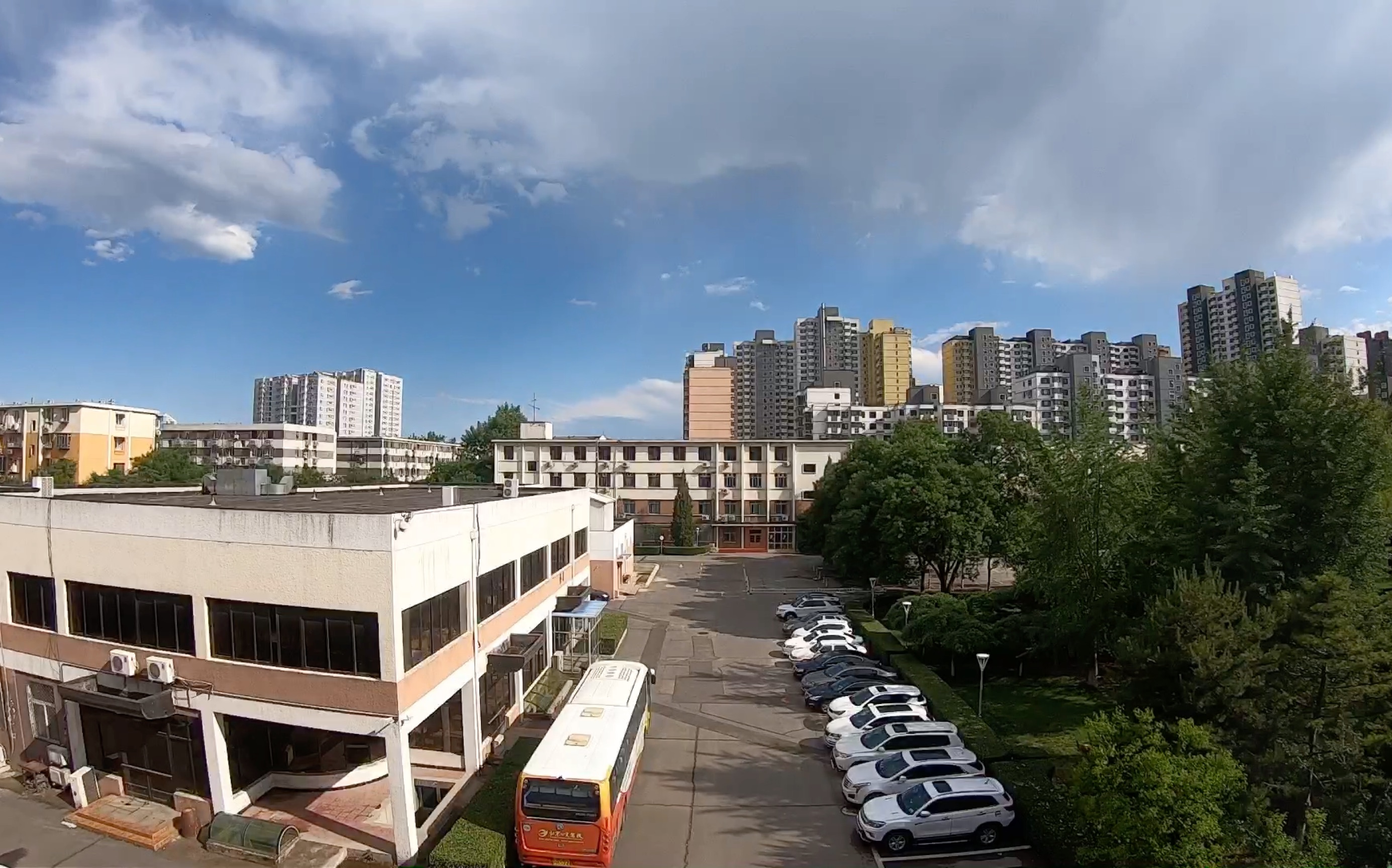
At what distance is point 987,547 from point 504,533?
24.2 meters

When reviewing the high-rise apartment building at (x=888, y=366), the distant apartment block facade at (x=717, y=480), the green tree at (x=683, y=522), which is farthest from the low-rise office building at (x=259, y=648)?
the high-rise apartment building at (x=888, y=366)

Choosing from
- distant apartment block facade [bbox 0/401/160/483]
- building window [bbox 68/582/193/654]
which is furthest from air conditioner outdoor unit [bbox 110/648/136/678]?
distant apartment block facade [bbox 0/401/160/483]

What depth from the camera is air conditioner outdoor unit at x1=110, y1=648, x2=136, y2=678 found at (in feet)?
47.2

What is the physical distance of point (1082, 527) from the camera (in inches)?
847

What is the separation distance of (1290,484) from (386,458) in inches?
4269

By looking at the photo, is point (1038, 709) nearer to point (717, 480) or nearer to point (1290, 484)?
point (1290, 484)

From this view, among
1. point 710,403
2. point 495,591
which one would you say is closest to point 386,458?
point 710,403

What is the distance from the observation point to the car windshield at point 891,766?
1501cm

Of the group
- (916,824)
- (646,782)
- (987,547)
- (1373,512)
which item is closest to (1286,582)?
(1373,512)

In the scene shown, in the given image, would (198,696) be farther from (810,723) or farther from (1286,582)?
(1286,582)

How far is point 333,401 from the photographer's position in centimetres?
15062

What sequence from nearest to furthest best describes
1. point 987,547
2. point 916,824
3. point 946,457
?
point 916,824
point 987,547
point 946,457

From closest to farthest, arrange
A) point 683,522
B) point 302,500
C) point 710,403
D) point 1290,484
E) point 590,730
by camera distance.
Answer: point 590,730 < point 1290,484 < point 302,500 < point 683,522 < point 710,403

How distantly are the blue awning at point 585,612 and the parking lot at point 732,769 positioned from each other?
3.20 meters
